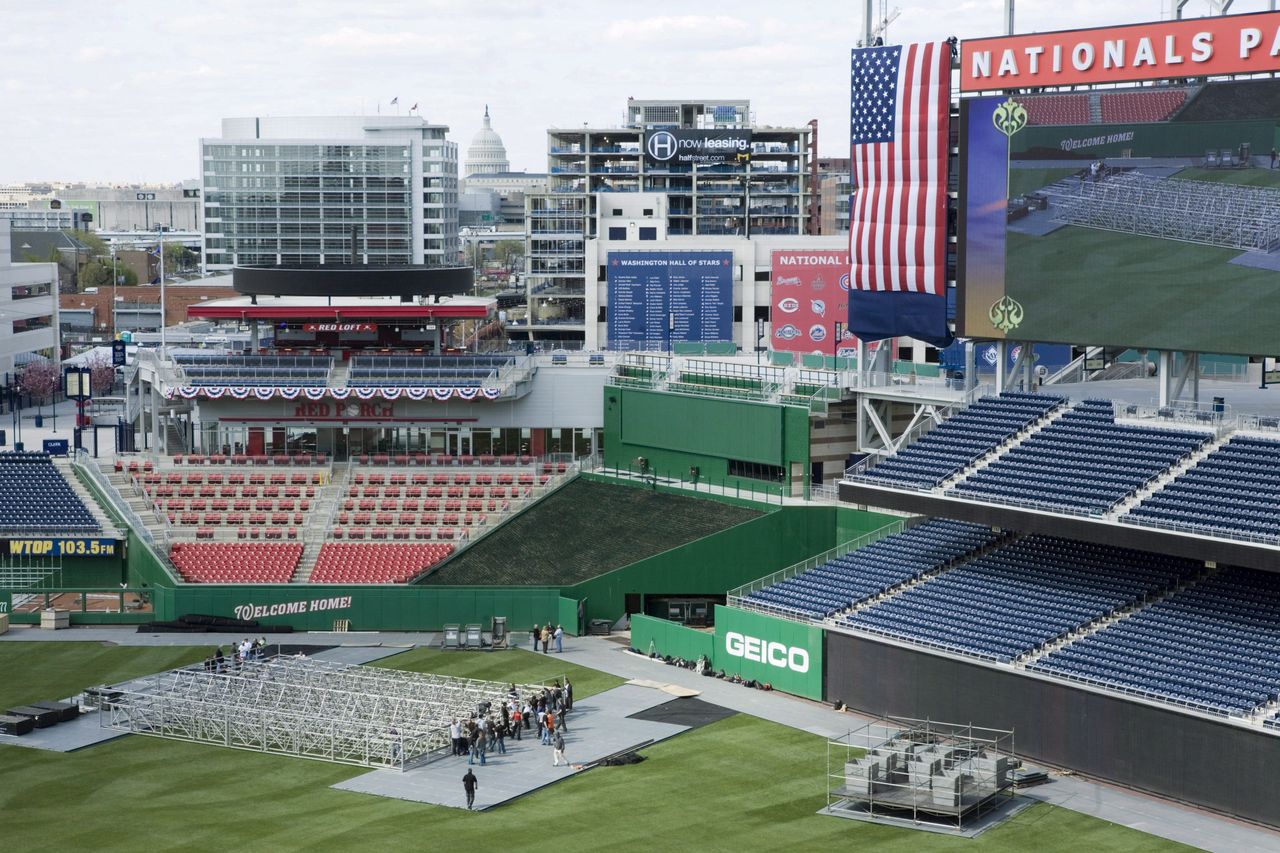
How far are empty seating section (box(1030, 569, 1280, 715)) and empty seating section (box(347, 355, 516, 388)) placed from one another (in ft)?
112

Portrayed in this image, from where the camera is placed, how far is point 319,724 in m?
49.7

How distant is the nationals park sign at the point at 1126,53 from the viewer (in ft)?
161

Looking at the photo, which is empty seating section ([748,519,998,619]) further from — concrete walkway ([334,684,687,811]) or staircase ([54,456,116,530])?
staircase ([54,456,116,530])

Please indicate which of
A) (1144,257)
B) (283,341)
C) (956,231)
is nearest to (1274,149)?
(1144,257)

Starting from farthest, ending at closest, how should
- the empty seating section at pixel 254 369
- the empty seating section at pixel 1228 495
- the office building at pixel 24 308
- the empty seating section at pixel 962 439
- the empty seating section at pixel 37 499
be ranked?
the office building at pixel 24 308 < the empty seating section at pixel 254 369 < the empty seating section at pixel 37 499 < the empty seating section at pixel 962 439 < the empty seating section at pixel 1228 495

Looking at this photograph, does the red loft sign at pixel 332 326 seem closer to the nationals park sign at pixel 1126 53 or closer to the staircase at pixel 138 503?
the staircase at pixel 138 503

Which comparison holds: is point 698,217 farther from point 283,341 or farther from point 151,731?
point 151,731

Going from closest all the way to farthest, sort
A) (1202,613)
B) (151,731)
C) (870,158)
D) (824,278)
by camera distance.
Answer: (1202,613)
(151,731)
(870,158)
(824,278)

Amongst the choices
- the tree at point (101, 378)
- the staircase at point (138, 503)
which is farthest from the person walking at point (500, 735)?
the tree at point (101, 378)

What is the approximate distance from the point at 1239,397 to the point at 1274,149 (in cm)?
1254

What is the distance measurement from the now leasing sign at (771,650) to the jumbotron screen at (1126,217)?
11.5 meters

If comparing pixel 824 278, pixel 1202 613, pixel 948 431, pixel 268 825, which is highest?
pixel 824 278

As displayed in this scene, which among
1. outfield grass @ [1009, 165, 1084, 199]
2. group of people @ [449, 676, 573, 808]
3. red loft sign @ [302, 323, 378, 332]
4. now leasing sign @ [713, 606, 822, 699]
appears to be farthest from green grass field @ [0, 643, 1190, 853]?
red loft sign @ [302, 323, 378, 332]

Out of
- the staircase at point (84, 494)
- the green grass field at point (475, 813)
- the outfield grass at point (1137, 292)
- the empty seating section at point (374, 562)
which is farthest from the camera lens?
the staircase at point (84, 494)
